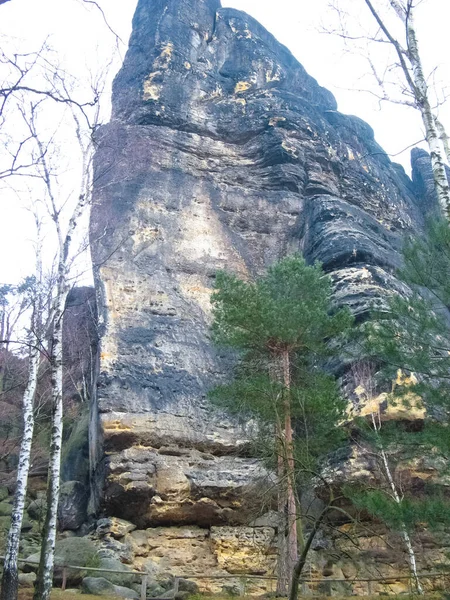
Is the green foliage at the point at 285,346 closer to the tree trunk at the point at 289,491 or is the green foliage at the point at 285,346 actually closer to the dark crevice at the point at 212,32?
the tree trunk at the point at 289,491

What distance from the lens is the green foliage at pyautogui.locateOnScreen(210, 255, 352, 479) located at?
12.4 m

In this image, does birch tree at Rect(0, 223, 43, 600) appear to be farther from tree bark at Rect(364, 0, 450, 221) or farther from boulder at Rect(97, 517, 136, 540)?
tree bark at Rect(364, 0, 450, 221)

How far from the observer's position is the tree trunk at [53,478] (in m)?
9.12

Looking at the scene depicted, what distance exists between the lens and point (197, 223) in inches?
853

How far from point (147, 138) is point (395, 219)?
11402 mm

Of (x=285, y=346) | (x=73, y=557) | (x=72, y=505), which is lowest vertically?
(x=73, y=557)

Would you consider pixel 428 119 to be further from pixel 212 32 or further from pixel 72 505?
pixel 212 32

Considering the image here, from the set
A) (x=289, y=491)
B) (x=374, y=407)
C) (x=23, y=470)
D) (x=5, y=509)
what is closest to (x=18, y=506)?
(x=23, y=470)

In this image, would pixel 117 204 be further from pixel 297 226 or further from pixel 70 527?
pixel 70 527

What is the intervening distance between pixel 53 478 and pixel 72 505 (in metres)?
7.54

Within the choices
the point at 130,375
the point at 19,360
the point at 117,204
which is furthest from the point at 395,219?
the point at 19,360

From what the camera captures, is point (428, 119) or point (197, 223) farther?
point (197, 223)

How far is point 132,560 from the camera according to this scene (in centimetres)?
1398

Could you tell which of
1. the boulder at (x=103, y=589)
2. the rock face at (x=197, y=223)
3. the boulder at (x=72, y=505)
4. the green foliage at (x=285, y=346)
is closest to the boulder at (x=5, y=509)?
the boulder at (x=72, y=505)
